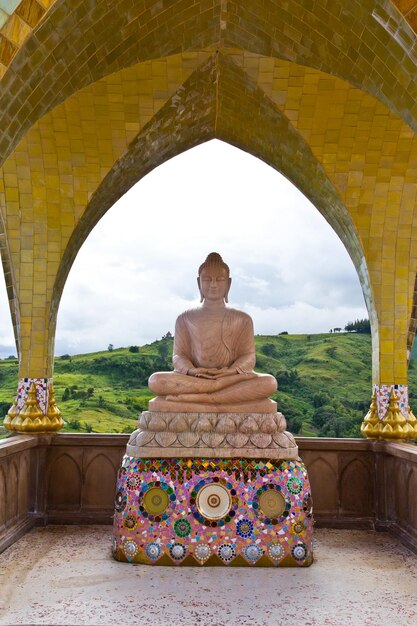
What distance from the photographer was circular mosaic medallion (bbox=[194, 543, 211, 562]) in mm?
4703

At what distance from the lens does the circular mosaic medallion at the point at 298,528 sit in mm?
4785

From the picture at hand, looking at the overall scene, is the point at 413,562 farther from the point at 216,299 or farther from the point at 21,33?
the point at 21,33

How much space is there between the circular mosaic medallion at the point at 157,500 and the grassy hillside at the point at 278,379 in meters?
7.38

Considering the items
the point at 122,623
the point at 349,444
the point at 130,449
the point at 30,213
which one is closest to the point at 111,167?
the point at 30,213

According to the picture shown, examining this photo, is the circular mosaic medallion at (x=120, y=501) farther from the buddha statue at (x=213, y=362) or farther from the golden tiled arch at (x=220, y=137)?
the golden tiled arch at (x=220, y=137)

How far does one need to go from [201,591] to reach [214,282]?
2.67 metres

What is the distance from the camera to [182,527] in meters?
4.75

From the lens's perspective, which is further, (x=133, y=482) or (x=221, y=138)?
(x=221, y=138)

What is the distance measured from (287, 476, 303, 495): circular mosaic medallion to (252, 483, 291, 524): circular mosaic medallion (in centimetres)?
8

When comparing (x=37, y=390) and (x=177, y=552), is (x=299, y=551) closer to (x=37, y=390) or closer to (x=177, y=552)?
(x=177, y=552)

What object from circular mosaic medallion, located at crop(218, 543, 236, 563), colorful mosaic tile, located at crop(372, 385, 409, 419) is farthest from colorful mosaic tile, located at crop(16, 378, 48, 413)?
colorful mosaic tile, located at crop(372, 385, 409, 419)

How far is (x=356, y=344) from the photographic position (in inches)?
567

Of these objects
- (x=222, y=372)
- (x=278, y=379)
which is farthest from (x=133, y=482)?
(x=278, y=379)

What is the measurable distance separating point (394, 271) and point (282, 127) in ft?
6.31
